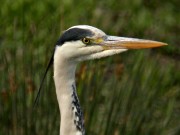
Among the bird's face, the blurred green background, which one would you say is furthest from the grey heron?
→ the blurred green background

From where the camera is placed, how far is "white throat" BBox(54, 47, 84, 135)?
143 inches

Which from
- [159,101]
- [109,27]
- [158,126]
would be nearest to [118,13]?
[109,27]

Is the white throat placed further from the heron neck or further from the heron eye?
the heron eye

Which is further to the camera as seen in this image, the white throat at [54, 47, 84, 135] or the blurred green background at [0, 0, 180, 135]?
the blurred green background at [0, 0, 180, 135]

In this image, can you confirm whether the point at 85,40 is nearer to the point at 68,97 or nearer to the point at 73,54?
the point at 73,54

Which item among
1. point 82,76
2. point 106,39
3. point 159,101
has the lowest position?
point 159,101

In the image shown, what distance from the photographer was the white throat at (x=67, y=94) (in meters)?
3.63

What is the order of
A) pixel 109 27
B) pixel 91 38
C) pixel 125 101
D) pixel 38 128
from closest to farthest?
pixel 91 38, pixel 38 128, pixel 125 101, pixel 109 27

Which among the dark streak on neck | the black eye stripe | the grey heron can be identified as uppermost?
the black eye stripe

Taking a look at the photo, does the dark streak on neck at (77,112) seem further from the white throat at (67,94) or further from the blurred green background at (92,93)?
the blurred green background at (92,93)

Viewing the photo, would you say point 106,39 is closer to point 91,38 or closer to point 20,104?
point 91,38

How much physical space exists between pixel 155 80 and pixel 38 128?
153 centimetres

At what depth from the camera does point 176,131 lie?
16.2 feet

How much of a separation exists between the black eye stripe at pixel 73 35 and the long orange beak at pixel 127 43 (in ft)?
0.41
